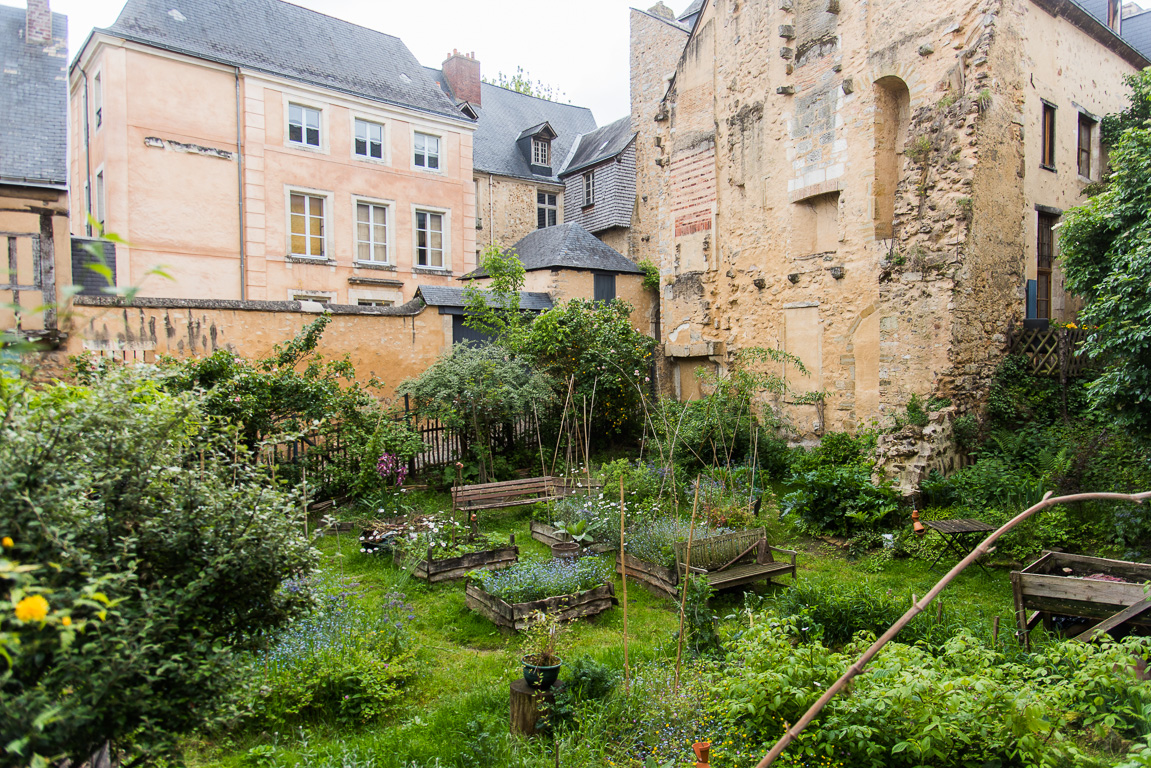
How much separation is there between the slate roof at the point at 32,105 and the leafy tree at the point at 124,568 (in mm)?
9400

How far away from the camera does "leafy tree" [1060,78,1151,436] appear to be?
6281 mm

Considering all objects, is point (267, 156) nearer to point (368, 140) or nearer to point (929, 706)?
point (368, 140)

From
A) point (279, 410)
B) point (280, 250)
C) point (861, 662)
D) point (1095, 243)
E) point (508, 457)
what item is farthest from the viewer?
point (280, 250)

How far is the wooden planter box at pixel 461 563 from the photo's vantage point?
6.51 meters

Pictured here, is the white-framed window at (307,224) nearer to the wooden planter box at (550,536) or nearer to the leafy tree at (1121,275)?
the wooden planter box at (550,536)

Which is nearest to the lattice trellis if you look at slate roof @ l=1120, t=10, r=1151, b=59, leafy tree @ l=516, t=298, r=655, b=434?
leafy tree @ l=516, t=298, r=655, b=434

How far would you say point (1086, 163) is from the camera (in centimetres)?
1075

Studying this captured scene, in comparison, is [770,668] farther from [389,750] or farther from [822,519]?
[822,519]

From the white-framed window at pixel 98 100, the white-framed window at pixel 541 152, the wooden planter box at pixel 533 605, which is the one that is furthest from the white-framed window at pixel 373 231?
the wooden planter box at pixel 533 605

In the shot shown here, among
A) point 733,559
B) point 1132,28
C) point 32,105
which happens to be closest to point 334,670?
point 733,559

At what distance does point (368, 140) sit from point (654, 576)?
51.7ft

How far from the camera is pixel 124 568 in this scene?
89.8 inches

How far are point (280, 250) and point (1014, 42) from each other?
15.4 meters

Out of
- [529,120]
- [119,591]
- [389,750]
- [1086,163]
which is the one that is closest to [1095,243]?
[1086,163]
